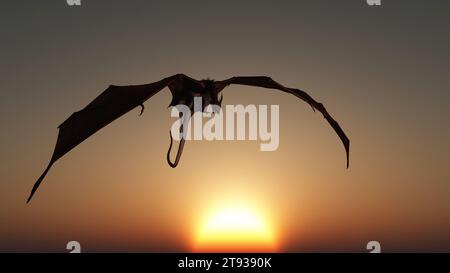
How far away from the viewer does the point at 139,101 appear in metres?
8.33

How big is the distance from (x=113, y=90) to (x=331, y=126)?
3.49 meters

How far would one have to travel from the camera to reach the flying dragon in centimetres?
795

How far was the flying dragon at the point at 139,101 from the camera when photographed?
795 centimetres
